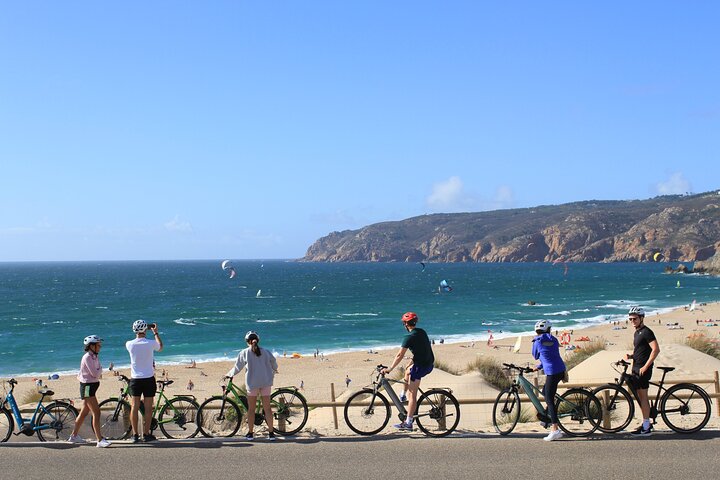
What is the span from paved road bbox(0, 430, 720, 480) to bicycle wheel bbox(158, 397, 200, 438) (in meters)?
0.43

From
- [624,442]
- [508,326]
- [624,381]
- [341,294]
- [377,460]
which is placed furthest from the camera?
[341,294]

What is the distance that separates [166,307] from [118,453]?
70903 mm

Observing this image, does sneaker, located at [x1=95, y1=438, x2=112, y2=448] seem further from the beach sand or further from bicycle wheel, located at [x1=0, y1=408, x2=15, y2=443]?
the beach sand

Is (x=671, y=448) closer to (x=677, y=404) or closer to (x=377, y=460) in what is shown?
(x=677, y=404)

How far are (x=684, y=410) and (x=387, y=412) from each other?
3891 millimetres

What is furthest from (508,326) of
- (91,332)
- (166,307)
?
(166,307)

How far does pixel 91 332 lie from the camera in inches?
2153

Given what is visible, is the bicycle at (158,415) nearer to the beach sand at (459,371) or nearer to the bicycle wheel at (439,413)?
the beach sand at (459,371)

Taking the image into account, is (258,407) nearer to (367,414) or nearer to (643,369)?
(367,414)

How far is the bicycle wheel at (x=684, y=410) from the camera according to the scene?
9.12 m

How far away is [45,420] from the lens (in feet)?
31.9

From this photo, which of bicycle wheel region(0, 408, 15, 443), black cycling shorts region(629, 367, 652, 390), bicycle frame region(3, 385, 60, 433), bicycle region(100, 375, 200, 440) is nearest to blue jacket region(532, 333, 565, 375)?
black cycling shorts region(629, 367, 652, 390)

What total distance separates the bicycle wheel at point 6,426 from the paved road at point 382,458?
28 centimetres

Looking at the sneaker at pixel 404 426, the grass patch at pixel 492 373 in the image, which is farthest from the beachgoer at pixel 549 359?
the grass patch at pixel 492 373
